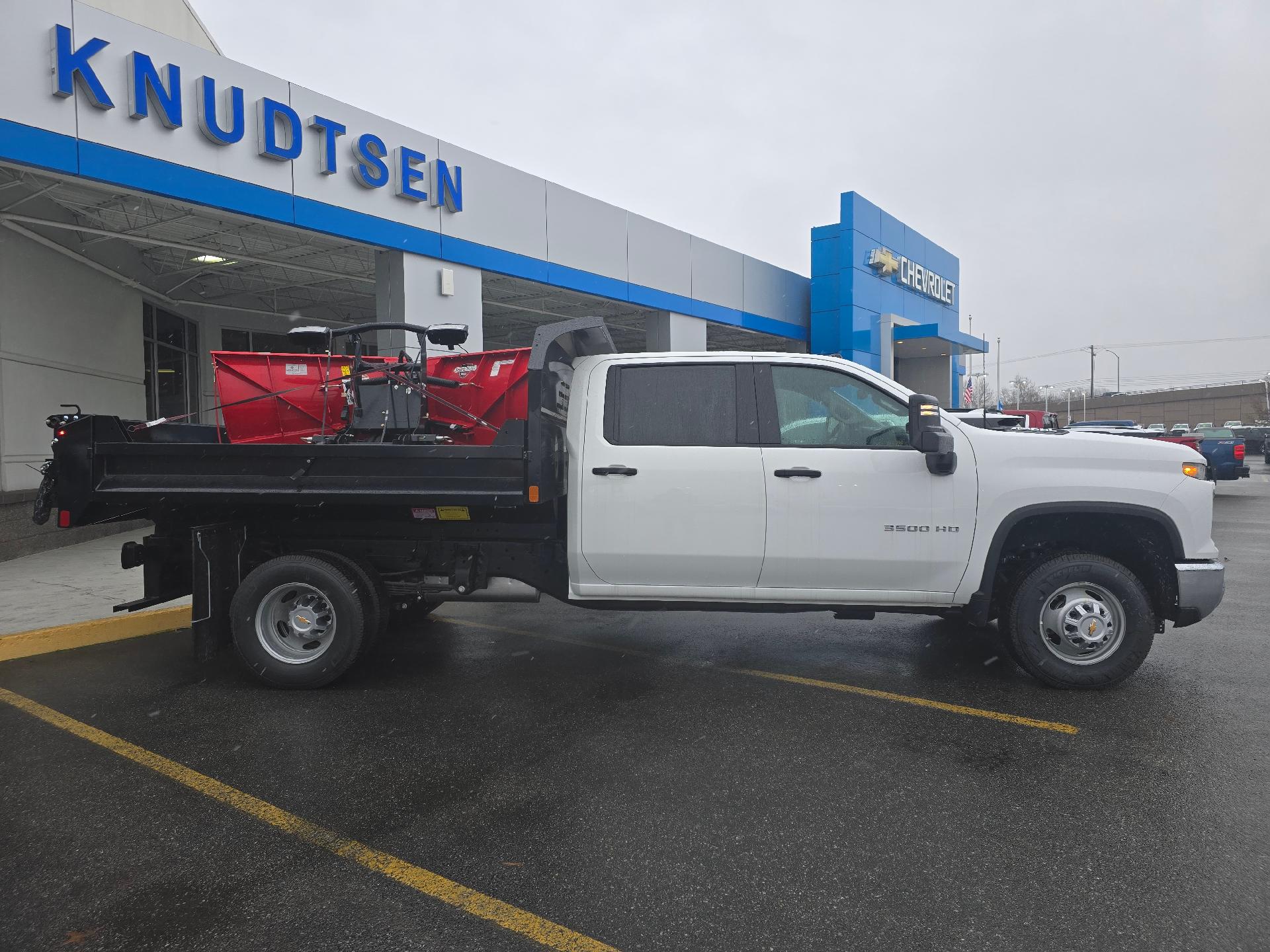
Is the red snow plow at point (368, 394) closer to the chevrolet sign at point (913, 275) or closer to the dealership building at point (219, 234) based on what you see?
the dealership building at point (219, 234)

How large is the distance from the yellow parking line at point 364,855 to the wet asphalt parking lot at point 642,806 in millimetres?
15

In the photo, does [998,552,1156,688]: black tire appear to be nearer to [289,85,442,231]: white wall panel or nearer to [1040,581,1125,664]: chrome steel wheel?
[1040,581,1125,664]: chrome steel wheel

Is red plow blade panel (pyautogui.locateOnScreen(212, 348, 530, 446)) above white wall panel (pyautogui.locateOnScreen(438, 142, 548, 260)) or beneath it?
beneath

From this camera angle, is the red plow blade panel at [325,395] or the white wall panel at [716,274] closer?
the red plow blade panel at [325,395]

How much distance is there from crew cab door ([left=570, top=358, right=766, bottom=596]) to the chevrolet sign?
20.9 meters

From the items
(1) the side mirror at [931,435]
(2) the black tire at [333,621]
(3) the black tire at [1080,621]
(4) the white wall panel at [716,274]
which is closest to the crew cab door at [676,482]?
(1) the side mirror at [931,435]

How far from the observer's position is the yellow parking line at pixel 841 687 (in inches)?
171

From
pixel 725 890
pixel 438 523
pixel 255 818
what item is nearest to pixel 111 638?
pixel 438 523

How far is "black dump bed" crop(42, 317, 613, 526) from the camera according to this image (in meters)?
4.68

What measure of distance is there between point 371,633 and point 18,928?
2.64 metres

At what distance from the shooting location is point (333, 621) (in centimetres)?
501

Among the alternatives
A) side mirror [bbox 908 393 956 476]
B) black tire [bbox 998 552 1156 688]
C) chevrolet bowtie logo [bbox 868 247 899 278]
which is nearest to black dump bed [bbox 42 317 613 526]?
side mirror [bbox 908 393 956 476]

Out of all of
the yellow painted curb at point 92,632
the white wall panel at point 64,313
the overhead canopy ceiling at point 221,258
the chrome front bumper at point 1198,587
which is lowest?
the yellow painted curb at point 92,632

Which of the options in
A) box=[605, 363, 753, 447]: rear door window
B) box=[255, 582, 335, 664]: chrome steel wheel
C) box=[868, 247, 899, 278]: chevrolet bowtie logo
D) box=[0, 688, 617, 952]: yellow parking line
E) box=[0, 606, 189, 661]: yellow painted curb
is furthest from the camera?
box=[868, 247, 899, 278]: chevrolet bowtie logo
